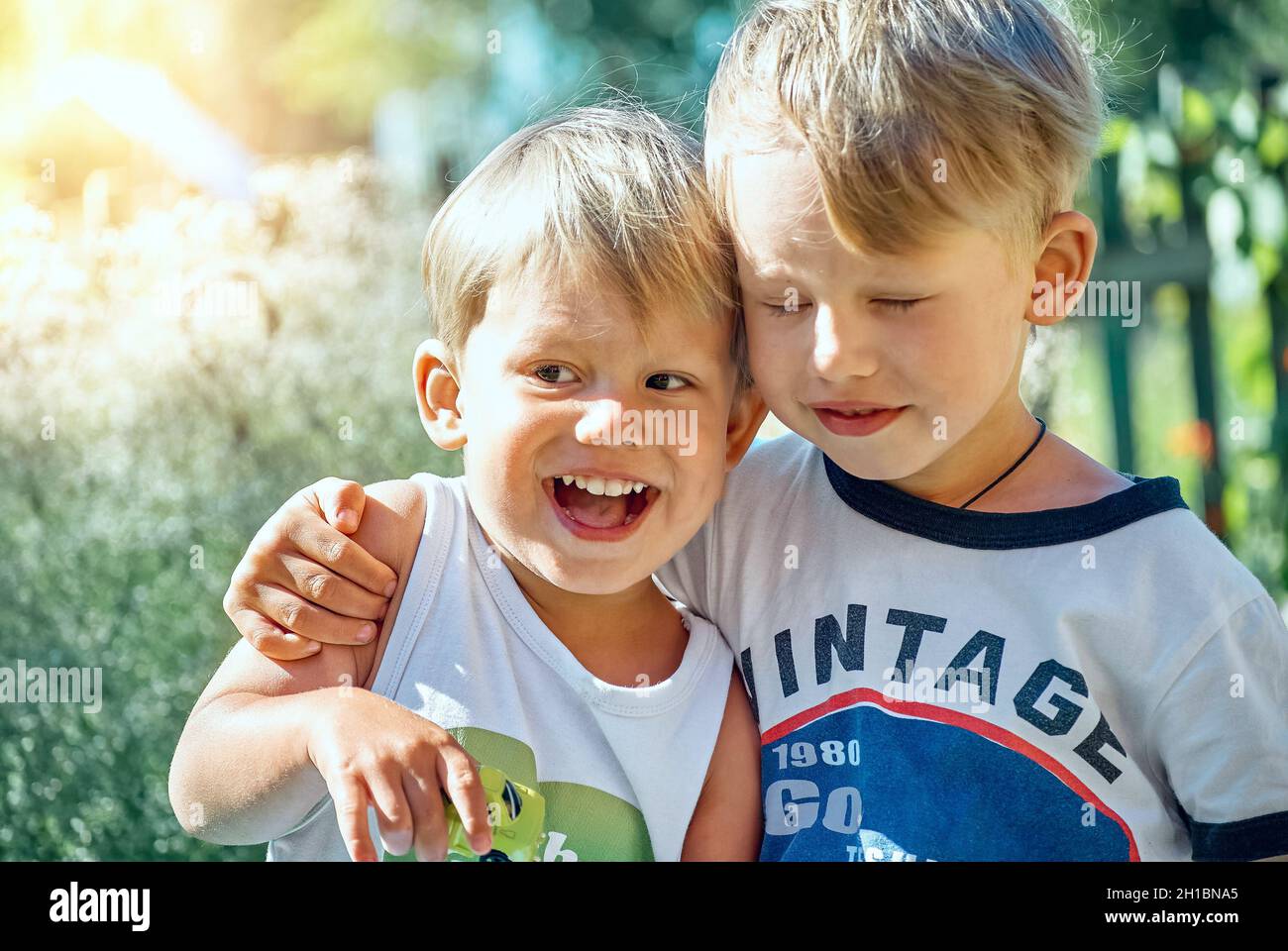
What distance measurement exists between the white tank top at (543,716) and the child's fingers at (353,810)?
19 cm

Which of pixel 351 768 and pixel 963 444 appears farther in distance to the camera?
pixel 963 444

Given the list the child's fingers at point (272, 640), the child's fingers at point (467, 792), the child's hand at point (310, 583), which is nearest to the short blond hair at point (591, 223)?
the child's hand at point (310, 583)

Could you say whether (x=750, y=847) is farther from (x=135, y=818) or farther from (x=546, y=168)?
(x=135, y=818)

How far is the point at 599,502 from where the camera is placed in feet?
5.05

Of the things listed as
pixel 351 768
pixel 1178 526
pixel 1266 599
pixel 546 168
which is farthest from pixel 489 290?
pixel 1266 599

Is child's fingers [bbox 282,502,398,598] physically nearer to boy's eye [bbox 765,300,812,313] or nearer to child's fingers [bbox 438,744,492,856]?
child's fingers [bbox 438,744,492,856]

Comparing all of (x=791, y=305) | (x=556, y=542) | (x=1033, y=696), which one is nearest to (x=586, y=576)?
(x=556, y=542)

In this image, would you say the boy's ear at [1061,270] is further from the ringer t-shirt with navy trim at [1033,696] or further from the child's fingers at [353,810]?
the child's fingers at [353,810]

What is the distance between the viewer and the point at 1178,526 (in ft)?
4.85

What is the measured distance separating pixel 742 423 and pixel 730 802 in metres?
0.46

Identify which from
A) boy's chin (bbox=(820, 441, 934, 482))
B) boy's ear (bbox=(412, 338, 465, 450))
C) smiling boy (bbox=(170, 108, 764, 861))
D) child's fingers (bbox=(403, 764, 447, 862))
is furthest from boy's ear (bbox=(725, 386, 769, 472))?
child's fingers (bbox=(403, 764, 447, 862))

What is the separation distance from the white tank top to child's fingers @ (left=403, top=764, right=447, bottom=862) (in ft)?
0.57

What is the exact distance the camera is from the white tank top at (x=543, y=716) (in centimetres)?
150
